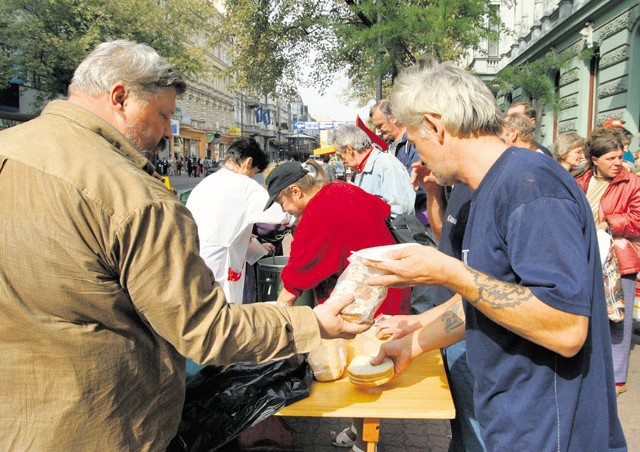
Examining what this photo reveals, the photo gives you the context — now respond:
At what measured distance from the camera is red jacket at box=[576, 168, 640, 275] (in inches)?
160

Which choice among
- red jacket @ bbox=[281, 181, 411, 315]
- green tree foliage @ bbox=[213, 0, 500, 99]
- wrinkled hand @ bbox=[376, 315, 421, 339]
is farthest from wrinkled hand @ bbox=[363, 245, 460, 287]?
green tree foliage @ bbox=[213, 0, 500, 99]

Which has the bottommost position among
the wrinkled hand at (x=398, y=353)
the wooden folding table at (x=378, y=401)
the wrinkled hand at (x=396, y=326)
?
the wooden folding table at (x=378, y=401)

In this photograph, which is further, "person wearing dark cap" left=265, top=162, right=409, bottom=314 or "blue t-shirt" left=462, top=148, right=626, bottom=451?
"person wearing dark cap" left=265, top=162, right=409, bottom=314

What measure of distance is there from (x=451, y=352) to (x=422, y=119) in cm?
134

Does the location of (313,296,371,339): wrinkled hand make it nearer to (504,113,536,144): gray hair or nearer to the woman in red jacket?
(504,113,536,144): gray hair

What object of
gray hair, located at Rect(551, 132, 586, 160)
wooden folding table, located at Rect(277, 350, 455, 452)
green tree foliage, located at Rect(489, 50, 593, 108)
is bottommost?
wooden folding table, located at Rect(277, 350, 455, 452)

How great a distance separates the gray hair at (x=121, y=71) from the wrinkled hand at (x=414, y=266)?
91 cm

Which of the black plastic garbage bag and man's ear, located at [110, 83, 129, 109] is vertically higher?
man's ear, located at [110, 83, 129, 109]

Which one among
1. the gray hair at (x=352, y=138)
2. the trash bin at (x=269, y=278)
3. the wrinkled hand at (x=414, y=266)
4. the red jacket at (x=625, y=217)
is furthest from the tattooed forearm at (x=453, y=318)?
the gray hair at (x=352, y=138)

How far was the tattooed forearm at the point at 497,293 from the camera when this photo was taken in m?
1.30

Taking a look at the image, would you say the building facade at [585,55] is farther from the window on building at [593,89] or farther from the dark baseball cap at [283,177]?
the dark baseball cap at [283,177]

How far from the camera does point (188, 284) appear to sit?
136 cm

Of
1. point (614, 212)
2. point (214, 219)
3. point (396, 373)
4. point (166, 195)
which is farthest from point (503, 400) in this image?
point (614, 212)

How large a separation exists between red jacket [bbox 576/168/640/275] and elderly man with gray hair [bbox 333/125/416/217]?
1.65m
